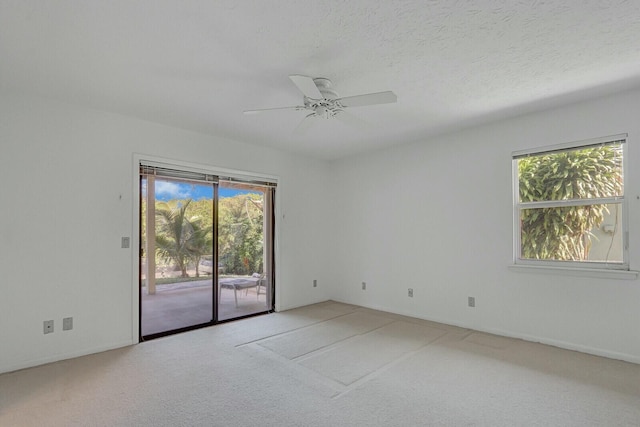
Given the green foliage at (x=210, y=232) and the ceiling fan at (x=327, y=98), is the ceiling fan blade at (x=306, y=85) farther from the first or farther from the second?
the green foliage at (x=210, y=232)

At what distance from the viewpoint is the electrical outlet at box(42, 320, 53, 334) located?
300 cm

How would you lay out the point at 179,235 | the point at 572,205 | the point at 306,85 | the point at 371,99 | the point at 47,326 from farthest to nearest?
the point at 179,235 → the point at 572,205 → the point at 47,326 → the point at 371,99 → the point at 306,85

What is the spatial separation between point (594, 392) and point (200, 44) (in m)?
3.80

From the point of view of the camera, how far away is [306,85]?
7.32ft

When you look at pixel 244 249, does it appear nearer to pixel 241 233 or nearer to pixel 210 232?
pixel 241 233

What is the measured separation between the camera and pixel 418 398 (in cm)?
237

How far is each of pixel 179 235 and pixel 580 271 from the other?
442 centimetres

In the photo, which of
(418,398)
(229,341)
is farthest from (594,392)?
(229,341)

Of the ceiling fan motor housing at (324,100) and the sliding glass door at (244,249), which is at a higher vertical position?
the ceiling fan motor housing at (324,100)

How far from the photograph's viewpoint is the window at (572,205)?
3.09m

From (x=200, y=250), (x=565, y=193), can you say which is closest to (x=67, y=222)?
(x=200, y=250)

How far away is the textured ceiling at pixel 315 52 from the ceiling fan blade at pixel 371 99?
0.25 m

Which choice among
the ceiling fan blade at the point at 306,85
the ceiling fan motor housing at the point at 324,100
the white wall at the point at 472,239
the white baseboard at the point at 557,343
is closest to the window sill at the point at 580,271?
the white wall at the point at 472,239

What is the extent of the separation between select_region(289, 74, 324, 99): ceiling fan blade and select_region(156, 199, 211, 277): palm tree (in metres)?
2.43
